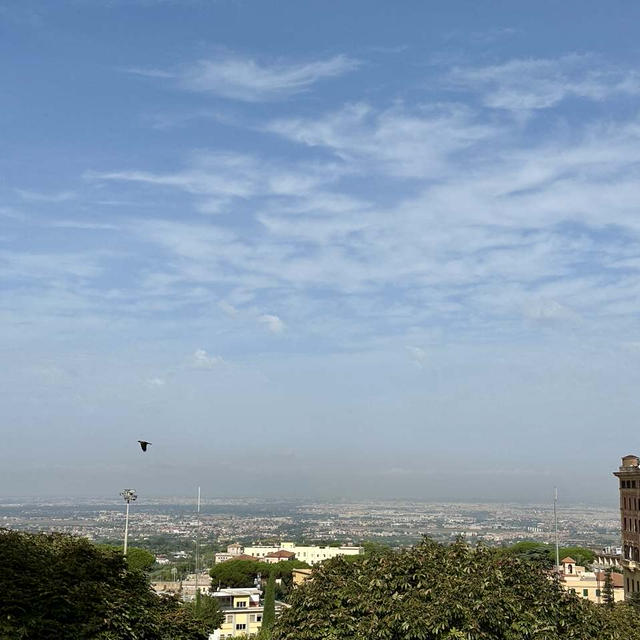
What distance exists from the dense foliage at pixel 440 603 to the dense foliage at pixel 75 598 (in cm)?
384

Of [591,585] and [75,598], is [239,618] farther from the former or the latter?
[75,598]

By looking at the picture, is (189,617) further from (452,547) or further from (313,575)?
(452,547)

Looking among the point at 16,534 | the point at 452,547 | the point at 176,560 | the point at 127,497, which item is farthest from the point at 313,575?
the point at 176,560

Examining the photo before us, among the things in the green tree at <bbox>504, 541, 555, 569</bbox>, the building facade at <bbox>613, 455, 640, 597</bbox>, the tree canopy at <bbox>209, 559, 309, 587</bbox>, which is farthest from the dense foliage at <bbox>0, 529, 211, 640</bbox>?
the tree canopy at <bbox>209, 559, 309, 587</bbox>

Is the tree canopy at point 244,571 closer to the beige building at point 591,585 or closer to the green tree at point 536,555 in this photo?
the green tree at point 536,555

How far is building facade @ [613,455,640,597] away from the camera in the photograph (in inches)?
2283

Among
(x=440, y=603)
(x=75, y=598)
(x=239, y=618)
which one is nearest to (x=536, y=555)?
(x=239, y=618)

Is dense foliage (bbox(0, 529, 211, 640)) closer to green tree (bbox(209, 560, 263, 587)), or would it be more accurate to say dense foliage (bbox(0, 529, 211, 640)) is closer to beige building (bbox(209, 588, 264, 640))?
beige building (bbox(209, 588, 264, 640))

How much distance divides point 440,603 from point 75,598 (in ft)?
30.2

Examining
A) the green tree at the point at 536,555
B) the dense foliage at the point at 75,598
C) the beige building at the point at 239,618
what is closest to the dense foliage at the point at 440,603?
the green tree at the point at 536,555

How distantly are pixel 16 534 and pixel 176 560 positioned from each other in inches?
5082

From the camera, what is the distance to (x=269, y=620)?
174 feet

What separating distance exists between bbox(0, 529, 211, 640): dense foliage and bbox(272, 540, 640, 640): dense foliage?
12.6ft

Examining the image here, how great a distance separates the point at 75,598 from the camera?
20047 millimetres
